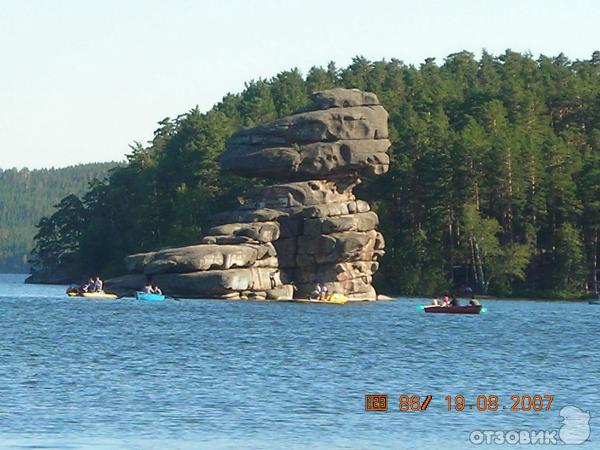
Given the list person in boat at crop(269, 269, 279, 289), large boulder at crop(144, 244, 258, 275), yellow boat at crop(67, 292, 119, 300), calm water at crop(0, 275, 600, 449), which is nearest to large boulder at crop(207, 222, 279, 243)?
large boulder at crop(144, 244, 258, 275)

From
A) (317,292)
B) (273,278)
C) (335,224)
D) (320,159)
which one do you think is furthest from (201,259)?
(320,159)

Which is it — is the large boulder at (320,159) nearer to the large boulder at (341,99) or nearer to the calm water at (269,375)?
the large boulder at (341,99)

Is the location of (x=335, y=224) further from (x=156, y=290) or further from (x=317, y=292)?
(x=156, y=290)

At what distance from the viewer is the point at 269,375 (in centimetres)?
4447

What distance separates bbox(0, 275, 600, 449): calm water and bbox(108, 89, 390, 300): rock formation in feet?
41.3

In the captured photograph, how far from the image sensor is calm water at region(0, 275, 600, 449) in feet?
106

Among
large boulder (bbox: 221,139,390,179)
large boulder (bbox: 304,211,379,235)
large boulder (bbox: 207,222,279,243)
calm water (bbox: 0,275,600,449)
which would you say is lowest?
calm water (bbox: 0,275,600,449)

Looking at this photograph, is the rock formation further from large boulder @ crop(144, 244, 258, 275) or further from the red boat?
the red boat

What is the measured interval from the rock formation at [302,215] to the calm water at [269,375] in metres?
12.6

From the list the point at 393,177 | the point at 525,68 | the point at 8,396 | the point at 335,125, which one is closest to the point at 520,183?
the point at 393,177

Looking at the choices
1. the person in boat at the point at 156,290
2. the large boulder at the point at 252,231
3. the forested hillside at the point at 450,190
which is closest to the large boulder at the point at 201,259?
the person in boat at the point at 156,290

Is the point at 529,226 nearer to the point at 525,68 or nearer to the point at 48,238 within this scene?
the point at 525,68

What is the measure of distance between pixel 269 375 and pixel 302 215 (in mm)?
53062

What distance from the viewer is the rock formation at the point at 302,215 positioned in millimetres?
93438
